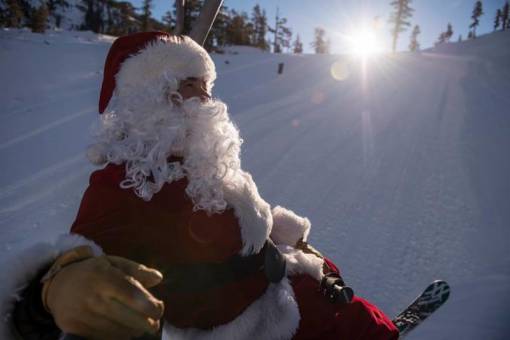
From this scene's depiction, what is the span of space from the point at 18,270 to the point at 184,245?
1.93 feet

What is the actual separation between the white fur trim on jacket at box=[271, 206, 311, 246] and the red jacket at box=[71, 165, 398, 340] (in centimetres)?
33

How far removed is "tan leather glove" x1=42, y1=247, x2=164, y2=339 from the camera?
32.3 inches

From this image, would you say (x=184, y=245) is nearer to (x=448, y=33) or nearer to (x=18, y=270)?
(x=18, y=270)

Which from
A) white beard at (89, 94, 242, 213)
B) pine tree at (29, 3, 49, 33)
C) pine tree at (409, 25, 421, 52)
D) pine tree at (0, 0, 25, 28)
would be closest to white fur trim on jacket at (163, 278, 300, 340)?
white beard at (89, 94, 242, 213)

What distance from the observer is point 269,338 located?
4.53 feet

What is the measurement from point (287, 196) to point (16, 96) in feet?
29.2

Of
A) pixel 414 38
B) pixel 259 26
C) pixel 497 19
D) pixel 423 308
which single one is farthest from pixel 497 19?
pixel 423 308

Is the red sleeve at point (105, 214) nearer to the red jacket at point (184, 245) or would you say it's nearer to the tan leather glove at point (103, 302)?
the red jacket at point (184, 245)

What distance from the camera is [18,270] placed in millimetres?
943

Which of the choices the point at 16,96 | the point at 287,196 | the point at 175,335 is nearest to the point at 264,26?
the point at 16,96

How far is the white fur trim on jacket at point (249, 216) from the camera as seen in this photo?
4.75 feet

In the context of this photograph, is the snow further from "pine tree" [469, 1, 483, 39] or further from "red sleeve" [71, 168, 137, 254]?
"pine tree" [469, 1, 483, 39]

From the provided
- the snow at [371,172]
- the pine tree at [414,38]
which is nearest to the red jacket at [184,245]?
the snow at [371,172]

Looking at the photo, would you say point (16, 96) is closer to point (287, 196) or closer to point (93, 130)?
point (287, 196)
